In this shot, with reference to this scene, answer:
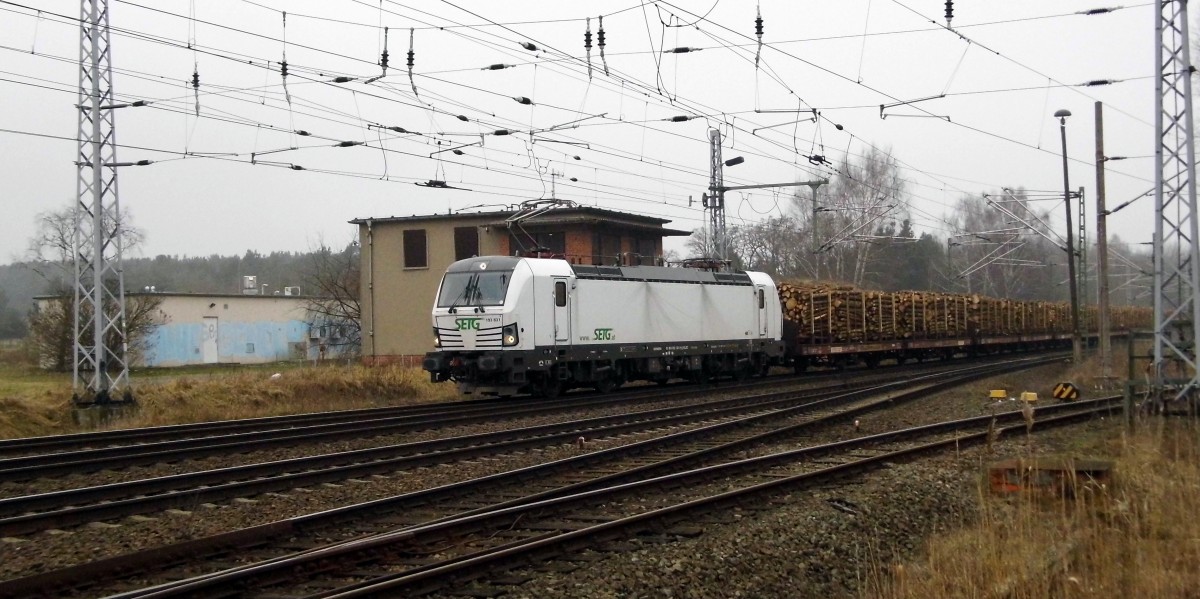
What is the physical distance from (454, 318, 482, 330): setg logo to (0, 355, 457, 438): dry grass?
3481 mm

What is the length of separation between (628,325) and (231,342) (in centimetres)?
3549

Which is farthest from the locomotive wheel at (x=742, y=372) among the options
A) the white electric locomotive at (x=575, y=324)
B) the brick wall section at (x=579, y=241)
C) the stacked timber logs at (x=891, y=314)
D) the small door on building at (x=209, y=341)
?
the small door on building at (x=209, y=341)

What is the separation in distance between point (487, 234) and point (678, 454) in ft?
79.4

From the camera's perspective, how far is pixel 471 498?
10086 mm

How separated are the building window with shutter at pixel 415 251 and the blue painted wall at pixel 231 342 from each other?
45.5ft

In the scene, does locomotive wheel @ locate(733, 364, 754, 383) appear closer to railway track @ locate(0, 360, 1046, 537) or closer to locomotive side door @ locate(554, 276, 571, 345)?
locomotive side door @ locate(554, 276, 571, 345)

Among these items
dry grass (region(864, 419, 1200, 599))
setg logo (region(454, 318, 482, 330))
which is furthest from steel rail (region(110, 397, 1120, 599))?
setg logo (region(454, 318, 482, 330))

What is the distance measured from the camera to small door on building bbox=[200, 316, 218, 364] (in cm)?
5034

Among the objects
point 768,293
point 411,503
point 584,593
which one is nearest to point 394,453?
point 411,503

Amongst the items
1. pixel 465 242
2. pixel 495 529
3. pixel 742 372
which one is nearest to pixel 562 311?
pixel 742 372

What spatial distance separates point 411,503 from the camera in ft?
31.3

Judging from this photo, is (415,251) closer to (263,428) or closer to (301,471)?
(263,428)

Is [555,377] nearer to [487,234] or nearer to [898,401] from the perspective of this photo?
[898,401]

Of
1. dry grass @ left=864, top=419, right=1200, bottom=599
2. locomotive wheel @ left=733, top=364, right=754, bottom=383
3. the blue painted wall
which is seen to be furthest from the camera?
the blue painted wall
